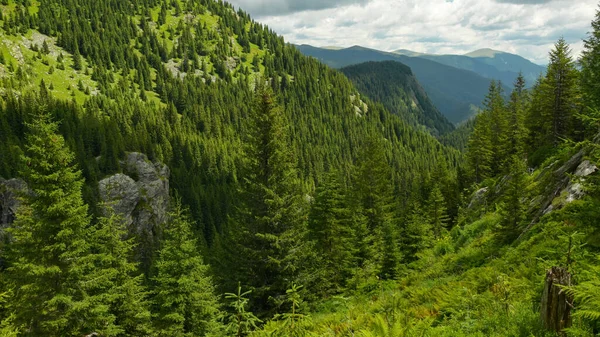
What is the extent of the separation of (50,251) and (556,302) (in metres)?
19.7

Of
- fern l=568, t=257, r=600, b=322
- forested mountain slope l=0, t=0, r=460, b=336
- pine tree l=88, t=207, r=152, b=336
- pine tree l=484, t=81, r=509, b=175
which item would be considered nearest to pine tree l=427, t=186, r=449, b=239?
forested mountain slope l=0, t=0, r=460, b=336

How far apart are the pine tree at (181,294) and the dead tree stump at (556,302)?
17516 millimetres

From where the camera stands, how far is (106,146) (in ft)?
308

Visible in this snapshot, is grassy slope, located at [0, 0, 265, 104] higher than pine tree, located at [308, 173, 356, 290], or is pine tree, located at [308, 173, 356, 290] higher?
grassy slope, located at [0, 0, 265, 104]

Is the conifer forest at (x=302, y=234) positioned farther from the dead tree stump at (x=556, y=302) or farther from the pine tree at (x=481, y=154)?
the pine tree at (x=481, y=154)

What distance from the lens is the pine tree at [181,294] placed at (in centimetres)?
1964

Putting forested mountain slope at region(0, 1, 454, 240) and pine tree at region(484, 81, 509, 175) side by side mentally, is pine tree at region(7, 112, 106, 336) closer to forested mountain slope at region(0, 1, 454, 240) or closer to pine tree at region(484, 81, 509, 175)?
pine tree at region(484, 81, 509, 175)

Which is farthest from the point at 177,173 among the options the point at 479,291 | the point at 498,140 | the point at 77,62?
the point at 479,291

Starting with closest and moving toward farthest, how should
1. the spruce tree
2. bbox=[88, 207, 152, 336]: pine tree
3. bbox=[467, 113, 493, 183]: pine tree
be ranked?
the spruce tree < bbox=[88, 207, 152, 336]: pine tree < bbox=[467, 113, 493, 183]: pine tree

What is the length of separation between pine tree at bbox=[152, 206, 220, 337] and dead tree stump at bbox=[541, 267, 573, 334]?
1752 centimetres

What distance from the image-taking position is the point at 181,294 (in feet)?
65.5

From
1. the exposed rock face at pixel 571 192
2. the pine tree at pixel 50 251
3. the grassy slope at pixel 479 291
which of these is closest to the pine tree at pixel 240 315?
the grassy slope at pixel 479 291

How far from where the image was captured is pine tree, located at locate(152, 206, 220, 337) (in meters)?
19.6

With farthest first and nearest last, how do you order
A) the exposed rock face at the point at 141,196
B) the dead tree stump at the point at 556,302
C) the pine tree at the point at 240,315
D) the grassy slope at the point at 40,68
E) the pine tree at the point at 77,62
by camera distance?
the pine tree at the point at 77,62, the grassy slope at the point at 40,68, the exposed rock face at the point at 141,196, the pine tree at the point at 240,315, the dead tree stump at the point at 556,302
